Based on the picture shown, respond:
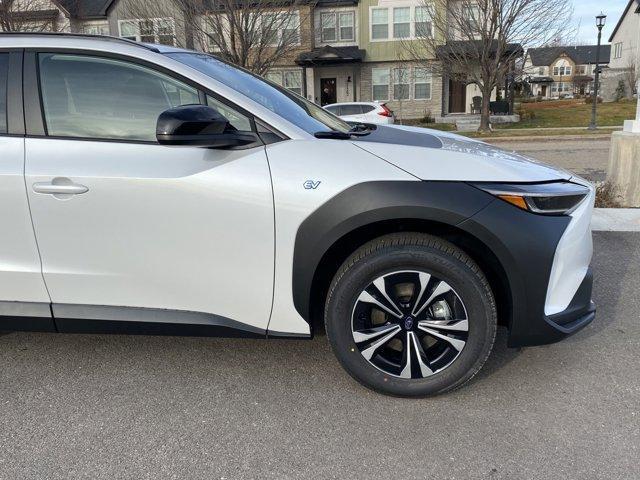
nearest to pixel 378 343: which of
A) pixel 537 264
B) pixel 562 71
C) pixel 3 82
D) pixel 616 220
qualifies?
pixel 537 264

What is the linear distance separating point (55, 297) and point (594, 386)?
293 centimetres

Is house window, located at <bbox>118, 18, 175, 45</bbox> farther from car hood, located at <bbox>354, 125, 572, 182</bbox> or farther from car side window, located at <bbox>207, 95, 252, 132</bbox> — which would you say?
car hood, located at <bbox>354, 125, 572, 182</bbox>

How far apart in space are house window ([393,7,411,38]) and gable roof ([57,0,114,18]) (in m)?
13.9

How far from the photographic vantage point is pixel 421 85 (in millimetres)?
28203

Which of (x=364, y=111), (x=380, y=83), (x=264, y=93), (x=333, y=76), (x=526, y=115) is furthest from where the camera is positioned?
(x=333, y=76)

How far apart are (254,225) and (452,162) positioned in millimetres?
1021

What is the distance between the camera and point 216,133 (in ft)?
8.62

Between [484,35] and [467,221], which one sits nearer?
[467,221]

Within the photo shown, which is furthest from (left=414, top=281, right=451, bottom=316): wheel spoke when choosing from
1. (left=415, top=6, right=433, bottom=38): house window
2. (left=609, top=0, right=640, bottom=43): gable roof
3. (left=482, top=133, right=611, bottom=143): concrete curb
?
(left=609, top=0, right=640, bottom=43): gable roof

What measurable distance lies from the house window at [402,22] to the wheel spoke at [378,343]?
26704 millimetres

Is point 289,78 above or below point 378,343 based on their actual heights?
above

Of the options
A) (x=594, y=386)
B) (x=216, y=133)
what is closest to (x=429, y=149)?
(x=216, y=133)

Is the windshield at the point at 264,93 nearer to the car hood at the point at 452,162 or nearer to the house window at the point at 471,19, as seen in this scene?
the car hood at the point at 452,162

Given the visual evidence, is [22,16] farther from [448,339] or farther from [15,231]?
[448,339]
